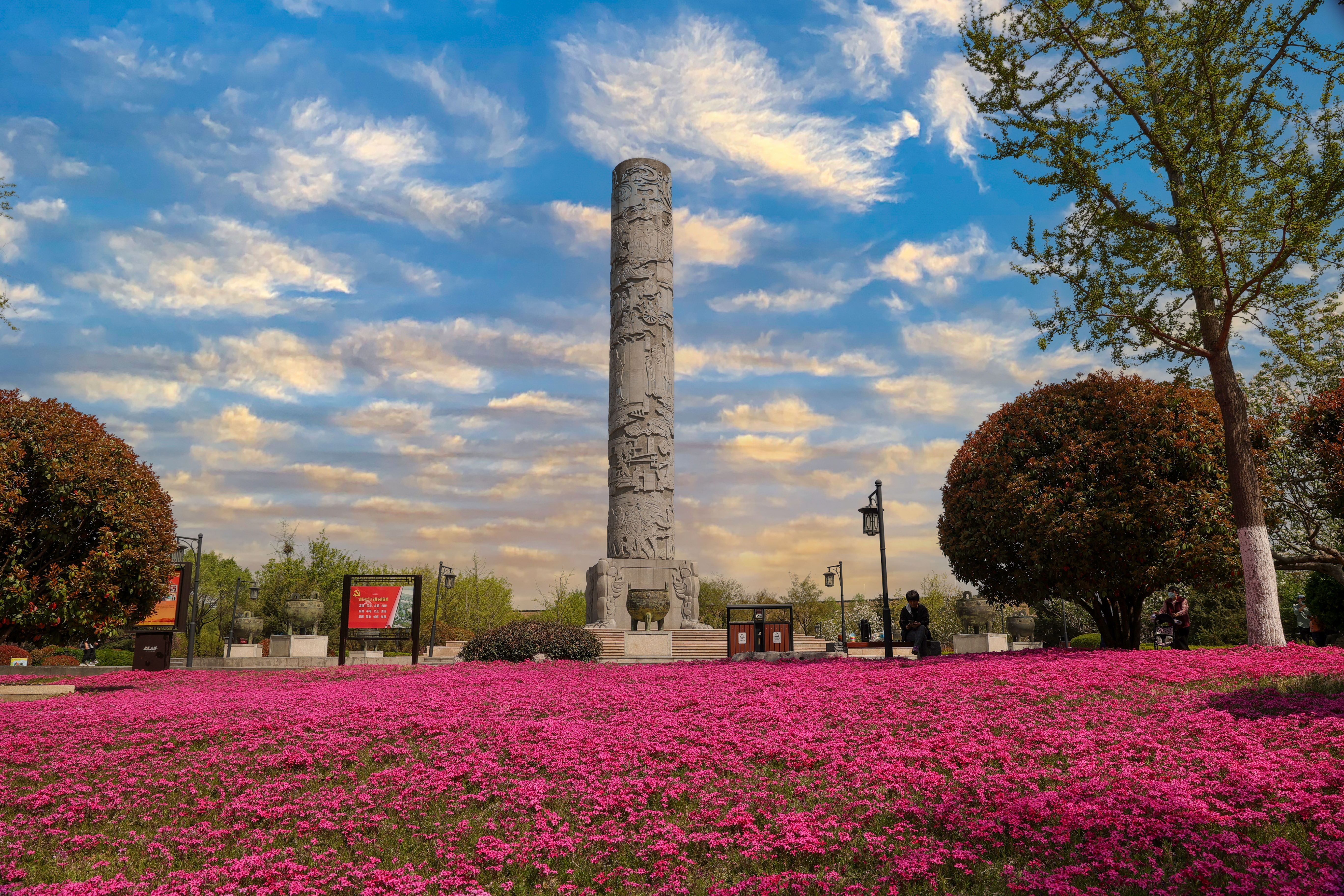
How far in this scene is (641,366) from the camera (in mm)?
37875

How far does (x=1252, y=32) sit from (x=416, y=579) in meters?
23.7

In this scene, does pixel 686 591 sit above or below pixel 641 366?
below

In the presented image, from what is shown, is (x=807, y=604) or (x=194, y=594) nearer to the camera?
(x=194, y=594)

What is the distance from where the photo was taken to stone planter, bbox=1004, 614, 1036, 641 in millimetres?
33438

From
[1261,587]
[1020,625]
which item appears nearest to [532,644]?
[1261,587]

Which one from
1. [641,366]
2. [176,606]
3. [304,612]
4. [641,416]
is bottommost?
[304,612]

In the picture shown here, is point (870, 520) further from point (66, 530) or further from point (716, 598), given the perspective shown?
point (716, 598)

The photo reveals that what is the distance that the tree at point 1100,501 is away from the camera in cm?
1792

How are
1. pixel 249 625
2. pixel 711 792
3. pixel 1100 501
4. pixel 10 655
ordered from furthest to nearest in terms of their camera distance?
pixel 249 625 < pixel 10 655 < pixel 1100 501 < pixel 711 792

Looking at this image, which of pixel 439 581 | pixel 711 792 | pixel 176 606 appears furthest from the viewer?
pixel 439 581

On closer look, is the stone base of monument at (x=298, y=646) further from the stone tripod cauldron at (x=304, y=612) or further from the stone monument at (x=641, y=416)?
the stone monument at (x=641, y=416)

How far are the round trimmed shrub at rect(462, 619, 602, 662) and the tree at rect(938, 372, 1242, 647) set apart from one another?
10203 mm

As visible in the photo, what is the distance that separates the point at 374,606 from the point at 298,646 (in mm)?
9740

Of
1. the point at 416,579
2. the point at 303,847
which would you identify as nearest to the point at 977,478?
the point at 416,579
